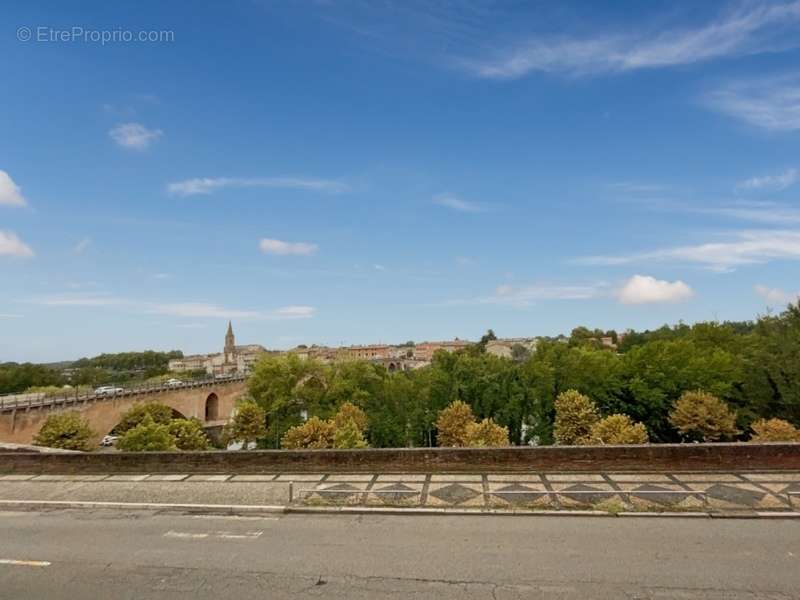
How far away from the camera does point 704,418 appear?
30.0 metres

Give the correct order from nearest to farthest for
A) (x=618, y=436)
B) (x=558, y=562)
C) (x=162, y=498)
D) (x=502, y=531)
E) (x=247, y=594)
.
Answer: (x=247, y=594) → (x=558, y=562) → (x=502, y=531) → (x=162, y=498) → (x=618, y=436)

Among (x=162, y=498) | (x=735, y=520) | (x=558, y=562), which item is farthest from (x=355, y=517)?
(x=735, y=520)

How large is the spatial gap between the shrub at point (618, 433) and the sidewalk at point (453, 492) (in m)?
12.0

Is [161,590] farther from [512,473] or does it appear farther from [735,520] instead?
[735,520]

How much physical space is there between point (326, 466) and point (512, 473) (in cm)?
478

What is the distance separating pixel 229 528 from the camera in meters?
9.81

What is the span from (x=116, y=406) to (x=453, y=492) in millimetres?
48522

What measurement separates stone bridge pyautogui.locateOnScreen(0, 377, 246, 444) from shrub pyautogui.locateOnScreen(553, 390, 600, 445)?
36.7 meters

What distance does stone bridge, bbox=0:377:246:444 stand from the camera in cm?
3825

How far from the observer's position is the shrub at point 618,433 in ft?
76.2

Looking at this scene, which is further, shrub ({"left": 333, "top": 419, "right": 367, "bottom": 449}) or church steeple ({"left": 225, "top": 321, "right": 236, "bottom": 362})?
church steeple ({"left": 225, "top": 321, "right": 236, "bottom": 362})

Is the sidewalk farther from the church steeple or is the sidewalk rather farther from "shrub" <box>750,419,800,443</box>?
the church steeple

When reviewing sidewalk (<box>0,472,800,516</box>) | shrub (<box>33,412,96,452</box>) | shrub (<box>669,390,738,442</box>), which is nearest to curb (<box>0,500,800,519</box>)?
sidewalk (<box>0,472,800,516</box>)

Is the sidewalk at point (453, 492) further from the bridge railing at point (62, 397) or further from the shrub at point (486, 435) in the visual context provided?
the bridge railing at point (62, 397)
